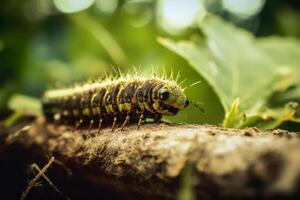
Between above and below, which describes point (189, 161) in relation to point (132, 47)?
below

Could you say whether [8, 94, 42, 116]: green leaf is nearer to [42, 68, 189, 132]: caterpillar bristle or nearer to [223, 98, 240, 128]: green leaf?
[42, 68, 189, 132]: caterpillar bristle

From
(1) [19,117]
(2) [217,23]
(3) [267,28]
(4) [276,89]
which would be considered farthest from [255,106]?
(3) [267,28]

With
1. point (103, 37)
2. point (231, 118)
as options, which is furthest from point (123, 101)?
point (103, 37)

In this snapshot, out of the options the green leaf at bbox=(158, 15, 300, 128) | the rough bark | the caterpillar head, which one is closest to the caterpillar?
the caterpillar head

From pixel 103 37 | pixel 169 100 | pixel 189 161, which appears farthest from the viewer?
pixel 103 37

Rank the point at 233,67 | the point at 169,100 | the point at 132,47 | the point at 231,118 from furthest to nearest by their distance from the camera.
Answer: the point at 132,47 < the point at 233,67 < the point at 231,118 < the point at 169,100

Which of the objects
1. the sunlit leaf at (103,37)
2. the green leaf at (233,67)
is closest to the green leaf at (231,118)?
the green leaf at (233,67)

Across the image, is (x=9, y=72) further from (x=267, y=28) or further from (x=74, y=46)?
(x=267, y=28)

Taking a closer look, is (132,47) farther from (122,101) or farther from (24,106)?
(122,101)

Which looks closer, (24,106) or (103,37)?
(24,106)
